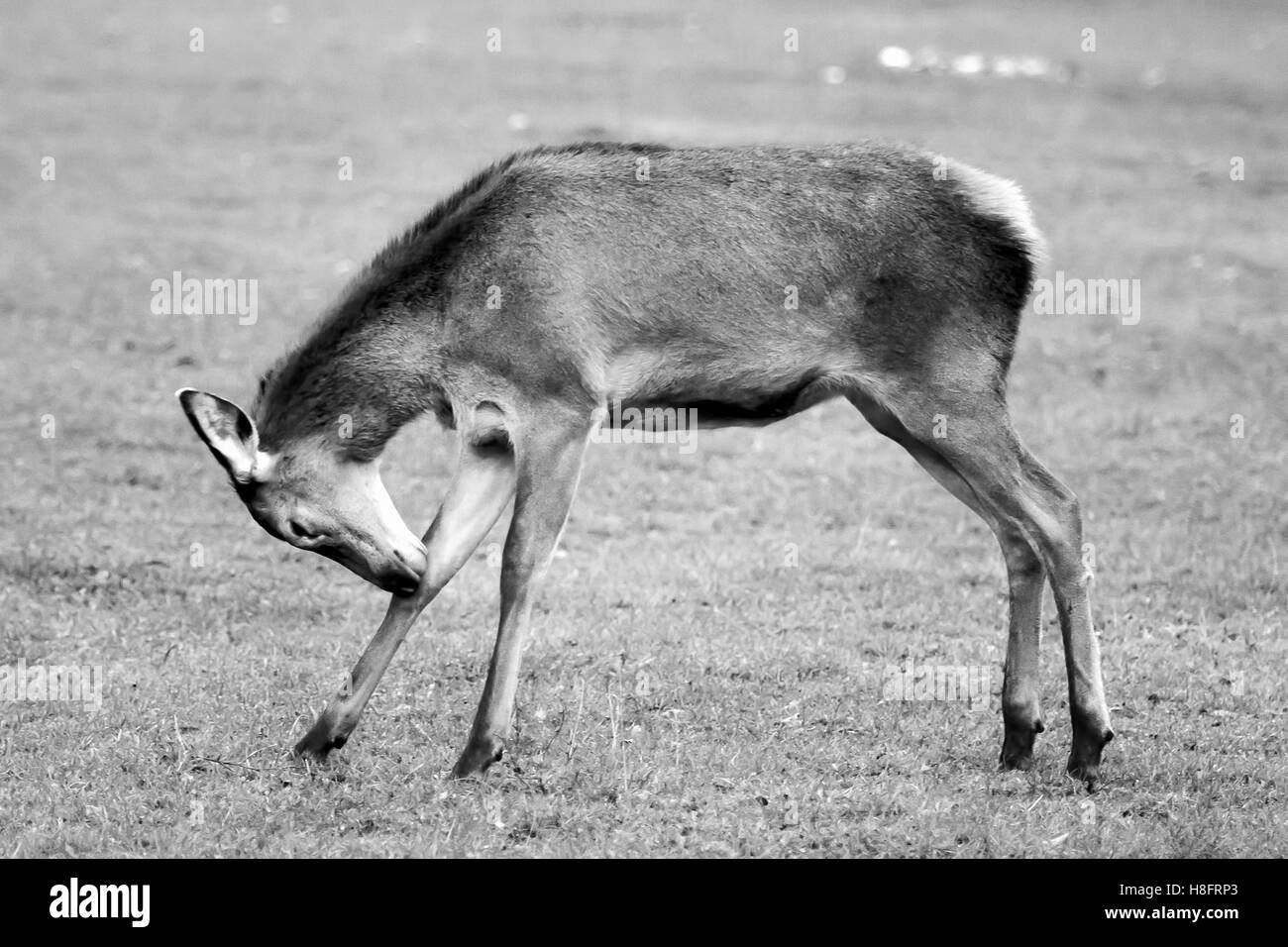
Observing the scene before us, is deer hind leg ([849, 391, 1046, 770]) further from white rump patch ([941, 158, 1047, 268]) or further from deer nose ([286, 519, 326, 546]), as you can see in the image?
deer nose ([286, 519, 326, 546])

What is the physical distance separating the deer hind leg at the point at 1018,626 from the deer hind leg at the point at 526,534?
57.7 inches

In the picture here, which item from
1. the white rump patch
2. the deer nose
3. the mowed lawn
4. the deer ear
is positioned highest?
the white rump patch

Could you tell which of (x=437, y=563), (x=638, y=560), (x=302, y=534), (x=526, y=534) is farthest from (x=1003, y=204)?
(x=638, y=560)

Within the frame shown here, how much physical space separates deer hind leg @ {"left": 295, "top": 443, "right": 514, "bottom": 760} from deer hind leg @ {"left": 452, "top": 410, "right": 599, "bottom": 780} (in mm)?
347

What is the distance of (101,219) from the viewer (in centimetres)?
2045

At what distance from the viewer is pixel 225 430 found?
7332 mm

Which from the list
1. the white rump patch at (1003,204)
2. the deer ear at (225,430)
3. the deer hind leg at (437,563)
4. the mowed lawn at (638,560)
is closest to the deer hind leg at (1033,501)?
the mowed lawn at (638,560)

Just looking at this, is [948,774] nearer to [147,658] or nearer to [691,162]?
[691,162]

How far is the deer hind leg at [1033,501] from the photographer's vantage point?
7.68 metres

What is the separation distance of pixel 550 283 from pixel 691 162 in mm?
1050

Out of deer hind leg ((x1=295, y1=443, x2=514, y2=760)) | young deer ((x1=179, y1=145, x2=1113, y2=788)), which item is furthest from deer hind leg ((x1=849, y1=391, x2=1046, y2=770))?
deer hind leg ((x1=295, y1=443, x2=514, y2=760))

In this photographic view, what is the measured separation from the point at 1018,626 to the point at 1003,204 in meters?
2.01

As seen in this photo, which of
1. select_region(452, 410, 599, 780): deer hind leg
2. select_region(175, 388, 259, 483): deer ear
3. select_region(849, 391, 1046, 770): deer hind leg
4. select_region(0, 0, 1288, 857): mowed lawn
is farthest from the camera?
select_region(849, 391, 1046, 770): deer hind leg

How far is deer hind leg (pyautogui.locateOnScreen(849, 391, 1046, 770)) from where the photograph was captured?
25.7ft
